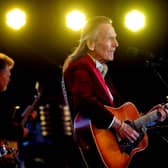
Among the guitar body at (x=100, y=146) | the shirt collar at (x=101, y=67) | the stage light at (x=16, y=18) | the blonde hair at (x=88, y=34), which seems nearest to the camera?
the guitar body at (x=100, y=146)

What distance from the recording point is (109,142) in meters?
3.48

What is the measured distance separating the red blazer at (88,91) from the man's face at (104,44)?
17 cm

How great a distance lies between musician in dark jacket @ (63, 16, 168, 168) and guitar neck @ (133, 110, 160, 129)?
0.11 feet

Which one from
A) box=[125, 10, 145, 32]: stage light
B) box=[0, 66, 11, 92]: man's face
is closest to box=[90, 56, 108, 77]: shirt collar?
box=[0, 66, 11, 92]: man's face

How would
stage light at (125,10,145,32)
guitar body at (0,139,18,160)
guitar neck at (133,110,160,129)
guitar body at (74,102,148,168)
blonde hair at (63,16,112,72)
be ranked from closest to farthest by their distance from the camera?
guitar body at (74,102,148,168) < guitar neck at (133,110,160,129) < blonde hair at (63,16,112,72) < guitar body at (0,139,18,160) < stage light at (125,10,145,32)

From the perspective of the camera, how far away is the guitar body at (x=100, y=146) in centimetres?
339

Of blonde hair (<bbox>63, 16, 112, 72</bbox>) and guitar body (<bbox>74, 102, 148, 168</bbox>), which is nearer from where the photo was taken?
guitar body (<bbox>74, 102, 148, 168</bbox>)

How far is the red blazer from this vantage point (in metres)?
3.45

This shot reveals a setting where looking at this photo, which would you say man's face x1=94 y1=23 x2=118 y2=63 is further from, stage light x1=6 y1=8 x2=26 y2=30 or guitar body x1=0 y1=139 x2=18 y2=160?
stage light x1=6 y1=8 x2=26 y2=30

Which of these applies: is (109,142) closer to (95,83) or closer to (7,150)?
(95,83)

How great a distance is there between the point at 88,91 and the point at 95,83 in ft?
0.36

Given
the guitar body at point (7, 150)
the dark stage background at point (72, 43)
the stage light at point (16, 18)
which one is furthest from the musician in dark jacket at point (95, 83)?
the stage light at point (16, 18)

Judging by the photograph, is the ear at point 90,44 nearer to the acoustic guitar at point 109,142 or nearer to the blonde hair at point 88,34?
the blonde hair at point 88,34

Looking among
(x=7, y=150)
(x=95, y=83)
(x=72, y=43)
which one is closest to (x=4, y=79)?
(x=7, y=150)
